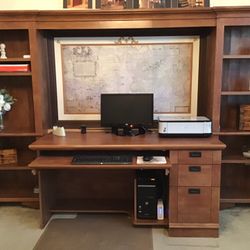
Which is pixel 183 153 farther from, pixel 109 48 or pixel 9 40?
pixel 9 40

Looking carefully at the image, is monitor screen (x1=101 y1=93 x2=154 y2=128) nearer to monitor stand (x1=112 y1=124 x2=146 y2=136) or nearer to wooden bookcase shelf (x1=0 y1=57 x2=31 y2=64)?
monitor stand (x1=112 y1=124 x2=146 y2=136)

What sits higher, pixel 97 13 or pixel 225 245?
pixel 97 13

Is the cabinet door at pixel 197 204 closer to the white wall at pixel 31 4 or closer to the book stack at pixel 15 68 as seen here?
the book stack at pixel 15 68

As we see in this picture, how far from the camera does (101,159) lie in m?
2.57

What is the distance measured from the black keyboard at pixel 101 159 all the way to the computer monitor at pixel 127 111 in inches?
19.1

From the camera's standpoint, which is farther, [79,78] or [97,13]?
[79,78]

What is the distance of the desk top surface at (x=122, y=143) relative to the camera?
8.47ft

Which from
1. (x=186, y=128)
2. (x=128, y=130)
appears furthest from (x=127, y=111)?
(x=186, y=128)

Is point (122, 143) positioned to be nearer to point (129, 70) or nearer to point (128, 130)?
point (128, 130)

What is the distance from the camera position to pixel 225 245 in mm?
2551

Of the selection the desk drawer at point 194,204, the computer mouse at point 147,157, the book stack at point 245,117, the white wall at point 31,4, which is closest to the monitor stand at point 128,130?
the computer mouse at point 147,157

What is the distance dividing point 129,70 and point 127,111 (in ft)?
1.46

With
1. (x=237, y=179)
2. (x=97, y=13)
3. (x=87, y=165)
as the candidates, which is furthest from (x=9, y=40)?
(x=237, y=179)

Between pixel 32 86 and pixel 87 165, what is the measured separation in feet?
3.49
